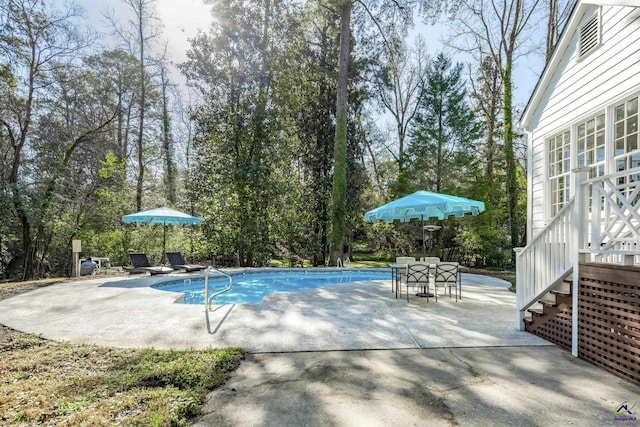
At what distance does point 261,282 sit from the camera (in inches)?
434

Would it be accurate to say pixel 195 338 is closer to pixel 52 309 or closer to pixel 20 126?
pixel 52 309

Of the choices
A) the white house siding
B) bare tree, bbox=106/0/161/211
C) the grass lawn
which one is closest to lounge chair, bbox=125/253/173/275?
the grass lawn

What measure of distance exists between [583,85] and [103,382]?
8.28 metres

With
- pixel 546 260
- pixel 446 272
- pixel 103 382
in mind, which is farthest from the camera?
pixel 446 272

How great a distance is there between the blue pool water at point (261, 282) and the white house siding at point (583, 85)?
6.01 m

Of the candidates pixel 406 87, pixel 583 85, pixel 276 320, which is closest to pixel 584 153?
pixel 583 85

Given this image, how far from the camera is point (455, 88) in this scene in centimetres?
1681

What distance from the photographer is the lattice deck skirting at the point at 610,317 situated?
3107 millimetres

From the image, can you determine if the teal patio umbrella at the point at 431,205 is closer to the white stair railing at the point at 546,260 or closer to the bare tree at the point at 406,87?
the white stair railing at the point at 546,260

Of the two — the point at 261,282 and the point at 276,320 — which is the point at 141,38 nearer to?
the point at 261,282

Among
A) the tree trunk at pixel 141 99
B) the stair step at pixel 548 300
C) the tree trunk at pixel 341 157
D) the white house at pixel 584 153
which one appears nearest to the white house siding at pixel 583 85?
the white house at pixel 584 153

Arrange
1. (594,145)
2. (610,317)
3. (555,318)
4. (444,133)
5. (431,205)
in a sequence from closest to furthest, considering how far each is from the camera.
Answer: (610,317) → (555,318) → (594,145) → (431,205) → (444,133)

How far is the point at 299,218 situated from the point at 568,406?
1377 cm

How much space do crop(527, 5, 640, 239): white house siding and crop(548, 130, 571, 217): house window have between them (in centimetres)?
12
